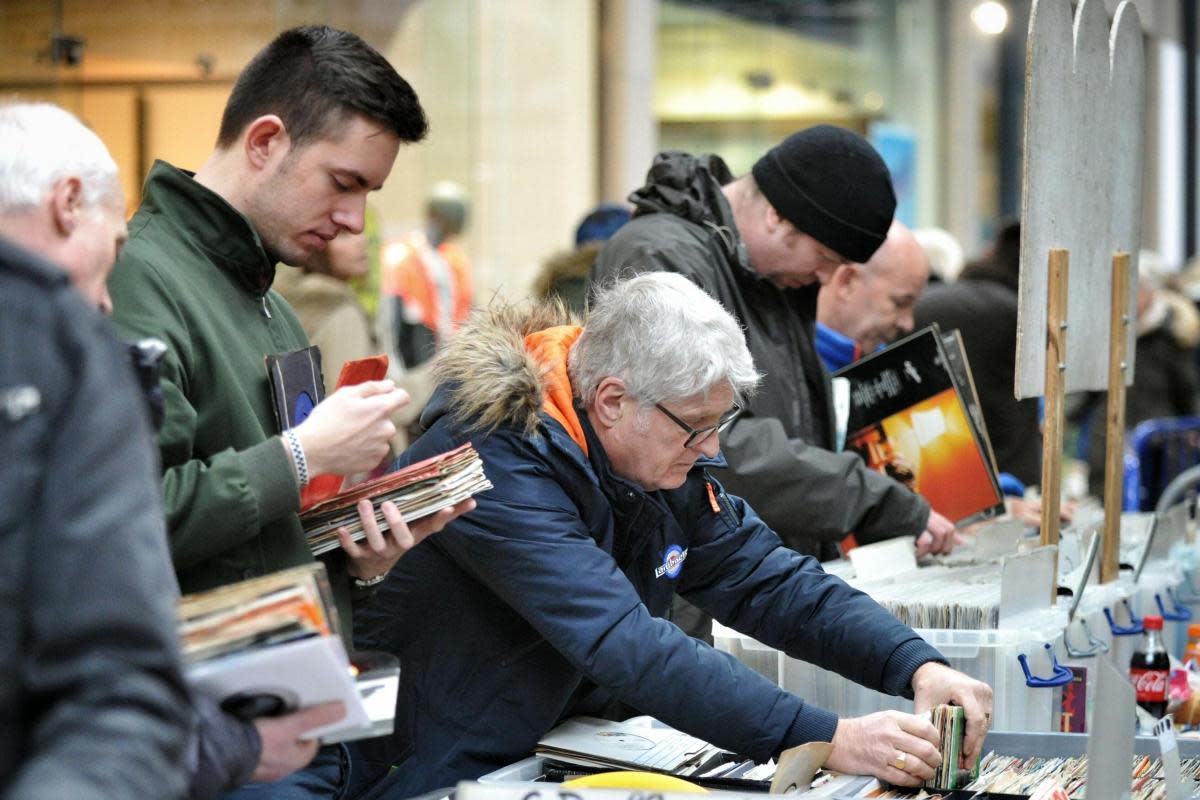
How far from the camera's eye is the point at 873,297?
4648mm

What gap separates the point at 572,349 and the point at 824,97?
1131 centimetres

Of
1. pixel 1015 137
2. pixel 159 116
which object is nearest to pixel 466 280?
pixel 159 116

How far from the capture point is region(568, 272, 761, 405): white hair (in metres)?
2.59

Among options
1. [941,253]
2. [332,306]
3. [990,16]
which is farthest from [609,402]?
[990,16]

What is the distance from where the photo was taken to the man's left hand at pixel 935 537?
3.86 metres

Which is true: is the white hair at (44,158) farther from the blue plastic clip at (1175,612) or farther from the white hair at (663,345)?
the blue plastic clip at (1175,612)

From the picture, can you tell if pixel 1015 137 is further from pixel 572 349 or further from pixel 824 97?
pixel 572 349

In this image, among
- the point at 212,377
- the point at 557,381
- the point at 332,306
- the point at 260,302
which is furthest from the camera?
the point at 332,306

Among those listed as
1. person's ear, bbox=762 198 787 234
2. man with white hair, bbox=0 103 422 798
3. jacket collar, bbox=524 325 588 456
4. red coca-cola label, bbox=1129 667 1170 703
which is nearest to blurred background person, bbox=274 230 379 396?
person's ear, bbox=762 198 787 234

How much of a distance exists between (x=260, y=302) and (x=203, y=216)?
0.17 meters

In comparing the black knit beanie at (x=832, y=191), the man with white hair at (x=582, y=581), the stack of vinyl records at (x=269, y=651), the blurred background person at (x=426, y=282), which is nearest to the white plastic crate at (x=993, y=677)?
the man with white hair at (x=582, y=581)

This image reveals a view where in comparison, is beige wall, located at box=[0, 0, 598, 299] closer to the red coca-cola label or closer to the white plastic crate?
the white plastic crate

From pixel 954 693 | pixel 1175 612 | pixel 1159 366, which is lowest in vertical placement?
pixel 1175 612

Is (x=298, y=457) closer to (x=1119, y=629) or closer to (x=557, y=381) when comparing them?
(x=557, y=381)
